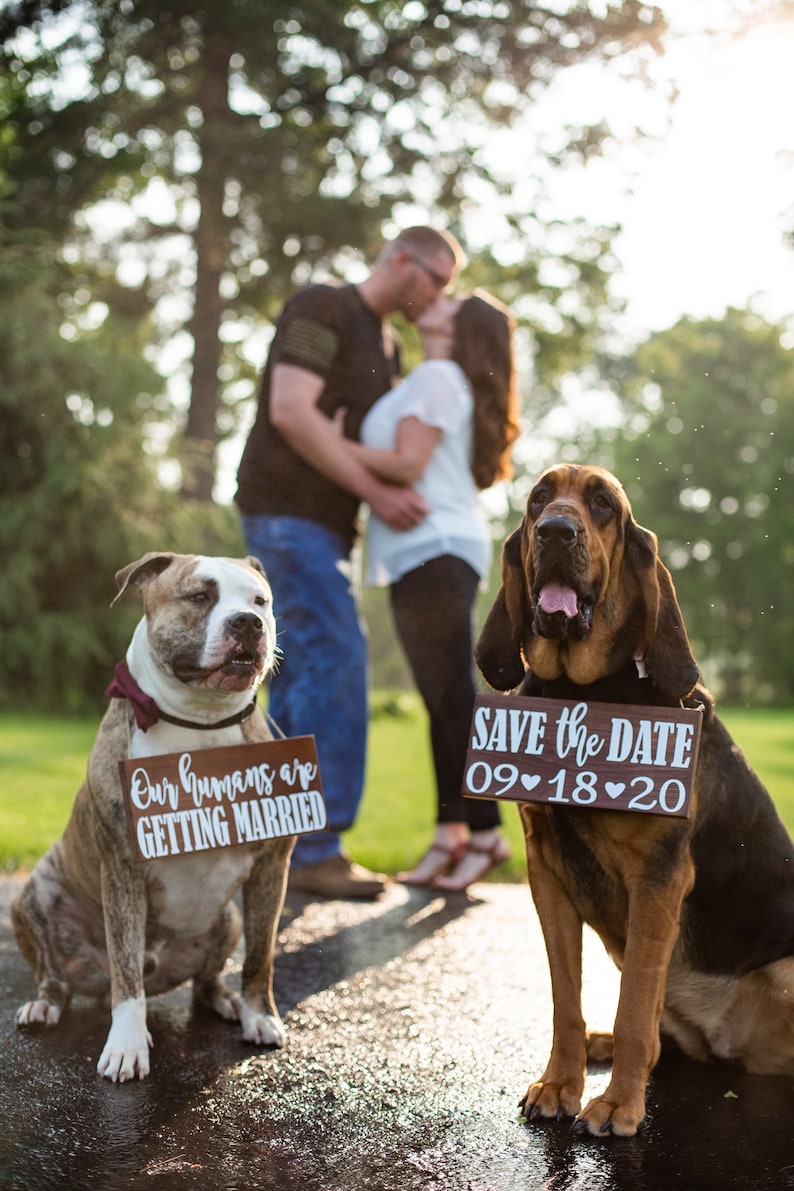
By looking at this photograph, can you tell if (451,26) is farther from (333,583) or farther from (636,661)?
(636,661)

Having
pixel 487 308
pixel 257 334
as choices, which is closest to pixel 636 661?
pixel 487 308

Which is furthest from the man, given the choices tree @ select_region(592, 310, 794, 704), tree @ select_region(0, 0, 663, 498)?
tree @ select_region(592, 310, 794, 704)

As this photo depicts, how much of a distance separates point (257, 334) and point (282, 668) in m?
16.7

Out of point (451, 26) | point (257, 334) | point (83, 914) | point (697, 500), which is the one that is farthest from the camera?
point (697, 500)

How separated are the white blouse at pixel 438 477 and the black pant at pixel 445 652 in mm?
72

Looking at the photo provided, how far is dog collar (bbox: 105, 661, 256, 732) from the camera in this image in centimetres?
330

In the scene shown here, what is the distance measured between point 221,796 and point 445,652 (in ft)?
7.61

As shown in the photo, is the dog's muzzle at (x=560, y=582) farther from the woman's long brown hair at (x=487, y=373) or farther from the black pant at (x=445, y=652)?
the woman's long brown hair at (x=487, y=373)

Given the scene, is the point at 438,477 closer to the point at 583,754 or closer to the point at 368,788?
the point at 583,754

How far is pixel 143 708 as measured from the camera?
3.30 m

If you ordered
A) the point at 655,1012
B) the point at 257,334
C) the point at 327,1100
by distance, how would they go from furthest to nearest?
the point at 257,334 → the point at 327,1100 → the point at 655,1012

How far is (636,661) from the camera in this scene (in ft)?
9.73

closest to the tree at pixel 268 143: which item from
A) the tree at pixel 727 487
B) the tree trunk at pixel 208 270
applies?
the tree trunk at pixel 208 270

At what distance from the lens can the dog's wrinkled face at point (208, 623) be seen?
3.20 metres
